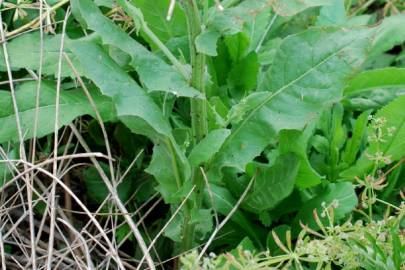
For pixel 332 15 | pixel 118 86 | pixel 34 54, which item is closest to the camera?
pixel 118 86

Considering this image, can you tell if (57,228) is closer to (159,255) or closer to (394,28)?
(159,255)

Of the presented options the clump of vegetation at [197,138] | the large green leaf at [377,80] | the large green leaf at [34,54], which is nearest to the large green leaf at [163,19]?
the clump of vegetation at [197,138]

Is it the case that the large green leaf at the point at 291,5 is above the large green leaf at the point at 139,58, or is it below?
above

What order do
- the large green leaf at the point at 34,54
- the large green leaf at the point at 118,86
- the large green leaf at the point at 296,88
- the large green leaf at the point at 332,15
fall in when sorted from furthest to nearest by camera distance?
the large green leaf at the point at 332,15, the large green leaf at the point at 34,54, the large green leaf at the point at 296,88, the large green leaf at the point at 118,86

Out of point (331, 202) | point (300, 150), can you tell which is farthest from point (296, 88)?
point (331, 202)

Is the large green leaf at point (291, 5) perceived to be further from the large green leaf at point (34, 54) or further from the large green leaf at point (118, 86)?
the large green leaf at point (34, 54)

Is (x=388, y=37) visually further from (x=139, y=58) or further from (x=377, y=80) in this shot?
(x=139, y=58)

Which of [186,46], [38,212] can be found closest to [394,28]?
[186,46]
